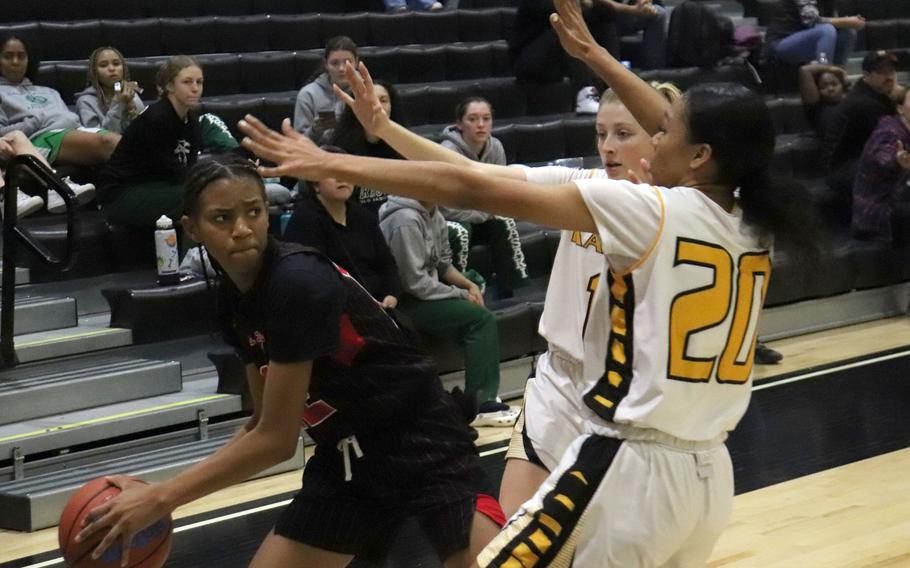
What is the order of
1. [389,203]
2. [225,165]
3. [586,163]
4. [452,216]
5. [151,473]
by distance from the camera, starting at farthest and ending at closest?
[586,163], [452,216], [389,203], [151,473], [225,165]

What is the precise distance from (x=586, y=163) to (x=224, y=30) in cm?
261

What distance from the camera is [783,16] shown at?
10945 mm

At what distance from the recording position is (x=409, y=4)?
10.8 m

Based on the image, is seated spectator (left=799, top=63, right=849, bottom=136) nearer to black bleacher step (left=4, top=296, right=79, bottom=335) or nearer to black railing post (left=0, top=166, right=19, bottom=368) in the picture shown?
black bleacher step (left=4, top=296, right=79, bottom=335)

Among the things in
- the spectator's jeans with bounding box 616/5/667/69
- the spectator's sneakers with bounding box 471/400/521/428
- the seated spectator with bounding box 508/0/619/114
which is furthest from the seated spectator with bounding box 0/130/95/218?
the spectator's jeans with bounding box 616/5/667/69

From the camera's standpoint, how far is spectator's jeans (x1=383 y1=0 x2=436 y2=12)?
10430mm

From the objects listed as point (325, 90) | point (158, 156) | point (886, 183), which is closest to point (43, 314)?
point (158, 156)

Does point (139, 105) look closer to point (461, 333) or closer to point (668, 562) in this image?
point (461, 333)

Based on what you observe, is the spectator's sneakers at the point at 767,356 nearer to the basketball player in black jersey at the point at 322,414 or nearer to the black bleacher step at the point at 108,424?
the black bleacher step at the point at 108,424

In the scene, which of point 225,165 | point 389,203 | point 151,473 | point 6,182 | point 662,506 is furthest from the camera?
point 389,203

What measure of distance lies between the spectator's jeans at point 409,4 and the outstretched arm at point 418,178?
8243 mm

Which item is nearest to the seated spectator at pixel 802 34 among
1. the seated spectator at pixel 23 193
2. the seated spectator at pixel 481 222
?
the seated spectator at pixel 481 222

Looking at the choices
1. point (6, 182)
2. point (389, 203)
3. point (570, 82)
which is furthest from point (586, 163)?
point (6, 182)

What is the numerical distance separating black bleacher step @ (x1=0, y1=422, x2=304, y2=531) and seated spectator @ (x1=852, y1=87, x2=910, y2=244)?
16.2ft
